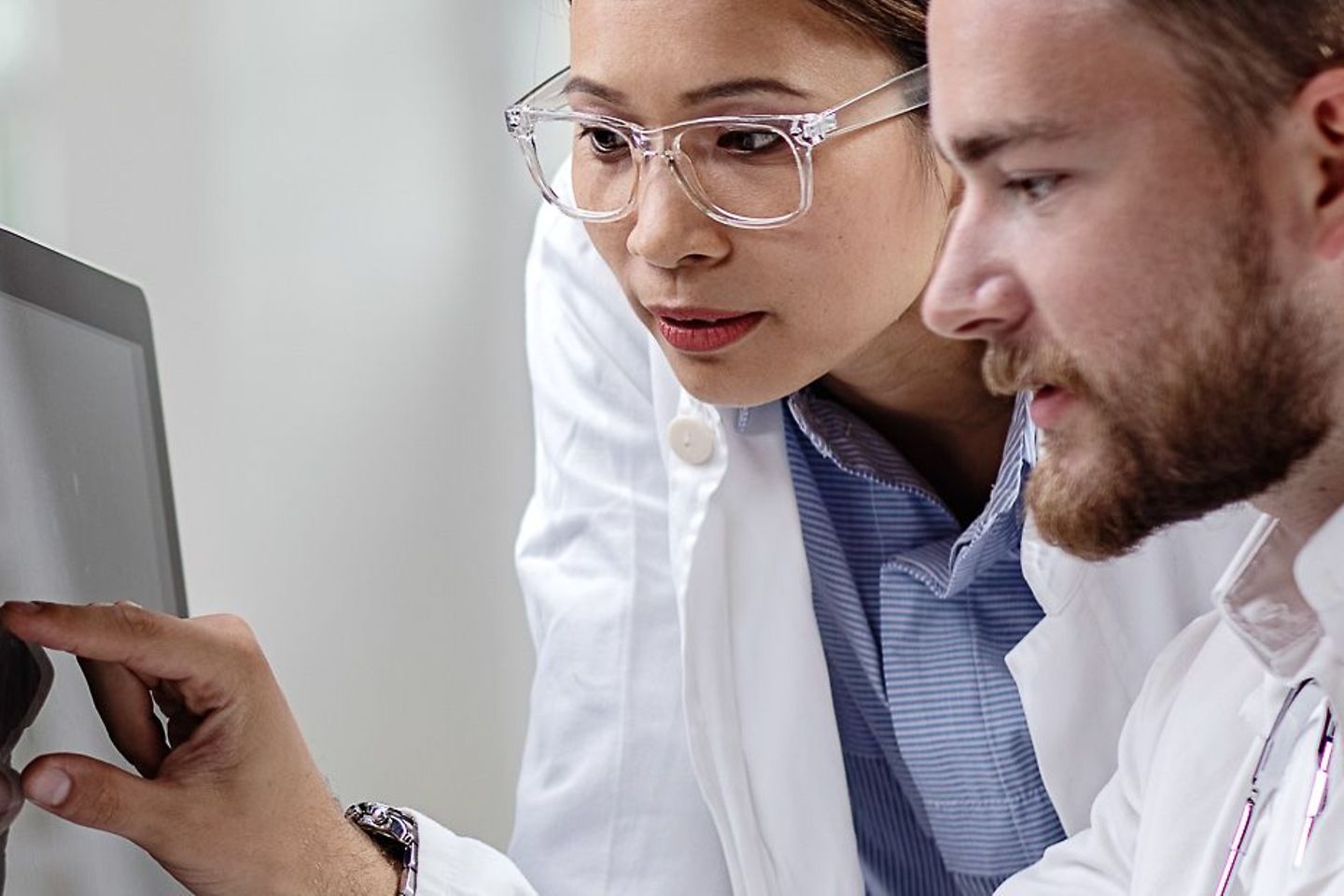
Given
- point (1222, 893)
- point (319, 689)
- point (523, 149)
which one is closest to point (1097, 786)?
point (1222, 893)

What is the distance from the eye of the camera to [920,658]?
1.37m

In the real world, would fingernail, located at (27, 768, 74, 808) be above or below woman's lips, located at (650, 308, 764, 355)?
below

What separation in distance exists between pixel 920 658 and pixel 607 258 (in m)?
0.38

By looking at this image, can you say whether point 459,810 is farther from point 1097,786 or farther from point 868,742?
point 1097,786

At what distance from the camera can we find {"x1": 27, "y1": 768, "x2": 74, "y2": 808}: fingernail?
2.69ft

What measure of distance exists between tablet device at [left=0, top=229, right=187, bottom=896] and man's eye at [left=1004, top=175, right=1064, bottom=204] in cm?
48

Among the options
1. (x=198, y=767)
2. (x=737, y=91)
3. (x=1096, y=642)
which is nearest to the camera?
(x=198, y=767)

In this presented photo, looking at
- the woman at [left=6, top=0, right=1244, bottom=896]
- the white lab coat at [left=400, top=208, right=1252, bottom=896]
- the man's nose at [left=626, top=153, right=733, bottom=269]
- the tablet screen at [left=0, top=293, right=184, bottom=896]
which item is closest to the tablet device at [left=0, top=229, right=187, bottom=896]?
the tablet screen at [left=0, top=293, right=184, bottom=896]

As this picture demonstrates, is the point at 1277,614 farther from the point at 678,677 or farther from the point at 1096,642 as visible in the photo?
the point at 678,677

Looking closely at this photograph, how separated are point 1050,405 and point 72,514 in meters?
0.49

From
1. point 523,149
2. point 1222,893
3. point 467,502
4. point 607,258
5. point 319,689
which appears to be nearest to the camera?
point 1222,893

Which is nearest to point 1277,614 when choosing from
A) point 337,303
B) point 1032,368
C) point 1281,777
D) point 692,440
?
point 1281,777

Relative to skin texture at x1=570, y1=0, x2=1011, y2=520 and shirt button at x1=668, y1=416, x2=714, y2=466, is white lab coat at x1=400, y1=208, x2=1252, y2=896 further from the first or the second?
skin texture at x1=570, y1=0, x2=1011, y2=520

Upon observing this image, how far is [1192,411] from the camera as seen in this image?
0.88 metres
